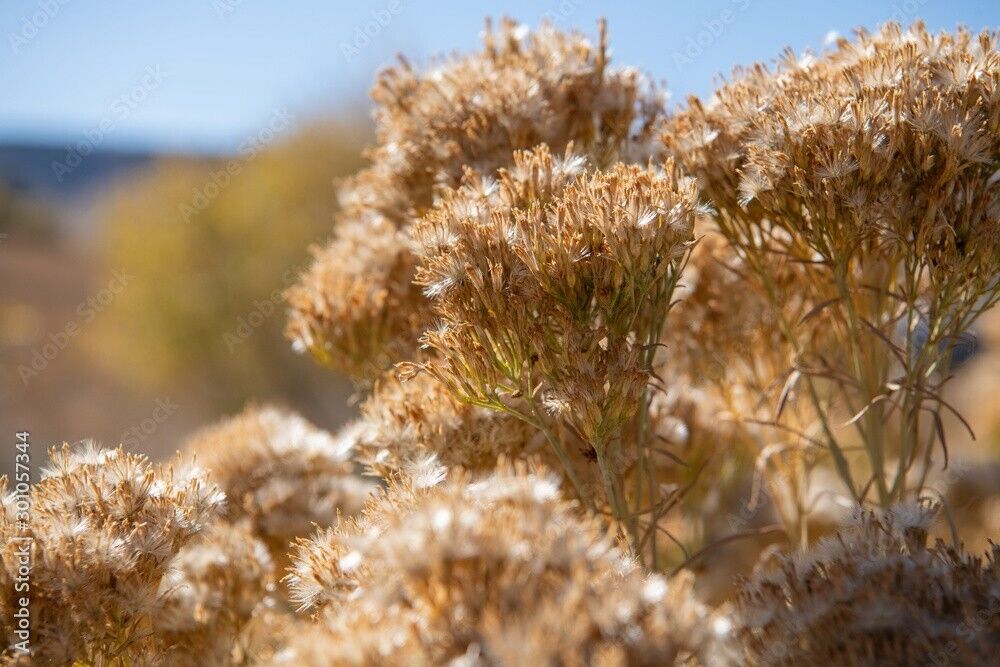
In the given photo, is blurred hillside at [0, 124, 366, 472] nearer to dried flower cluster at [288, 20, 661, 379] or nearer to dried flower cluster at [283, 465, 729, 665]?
dried flower cluster at [288, 20, 661, 379]

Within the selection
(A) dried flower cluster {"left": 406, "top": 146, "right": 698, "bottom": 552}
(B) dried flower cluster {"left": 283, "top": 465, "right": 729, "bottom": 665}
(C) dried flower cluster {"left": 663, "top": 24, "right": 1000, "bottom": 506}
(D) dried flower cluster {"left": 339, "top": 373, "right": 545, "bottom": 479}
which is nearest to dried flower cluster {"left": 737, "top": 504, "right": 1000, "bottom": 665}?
(B) dried flower cluster {"left": 283, "top": 465, "right": 729, "bottom": 665}

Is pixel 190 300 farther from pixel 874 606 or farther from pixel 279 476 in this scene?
pixel 874 606

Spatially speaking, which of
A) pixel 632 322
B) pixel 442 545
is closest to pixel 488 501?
pixel 442 545

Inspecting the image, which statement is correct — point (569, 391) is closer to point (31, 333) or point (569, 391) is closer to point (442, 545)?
point (442, 545)

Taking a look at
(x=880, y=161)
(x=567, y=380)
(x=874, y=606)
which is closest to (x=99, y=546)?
(x=567, y=380)

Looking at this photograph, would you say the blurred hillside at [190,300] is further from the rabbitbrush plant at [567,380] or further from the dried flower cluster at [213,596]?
the dried flower cluster at [213,596]
